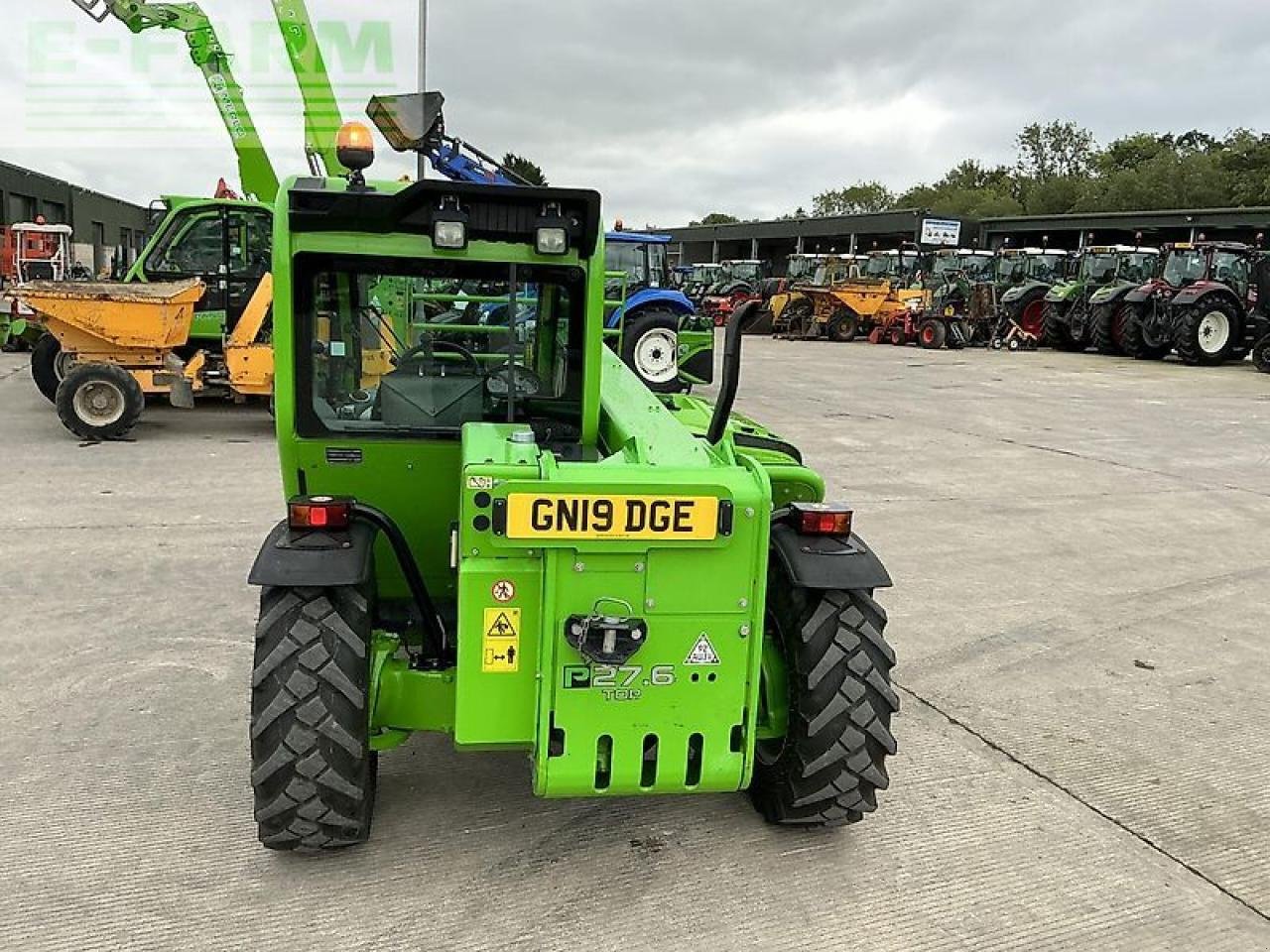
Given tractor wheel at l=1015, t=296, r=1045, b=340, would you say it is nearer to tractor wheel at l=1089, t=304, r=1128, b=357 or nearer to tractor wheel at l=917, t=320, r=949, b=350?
tractor wheel at l=1089, t=304, r=1128, b=357

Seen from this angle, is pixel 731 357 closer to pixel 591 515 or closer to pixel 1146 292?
pixel 591 515

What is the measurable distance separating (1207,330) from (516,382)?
2127 cm

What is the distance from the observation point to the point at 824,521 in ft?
10.5

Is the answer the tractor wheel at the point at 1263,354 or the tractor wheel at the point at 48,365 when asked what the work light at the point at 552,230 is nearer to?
the tractor wheel at the point at 48,365

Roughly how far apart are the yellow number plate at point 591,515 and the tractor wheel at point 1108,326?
23.2m

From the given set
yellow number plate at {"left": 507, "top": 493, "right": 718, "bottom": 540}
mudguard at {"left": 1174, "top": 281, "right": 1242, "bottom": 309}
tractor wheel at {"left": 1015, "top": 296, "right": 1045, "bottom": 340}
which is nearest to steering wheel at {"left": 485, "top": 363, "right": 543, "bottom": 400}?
yellow number plate at {"left": 507, "top": 493, "right": 718, "bottom": 540}

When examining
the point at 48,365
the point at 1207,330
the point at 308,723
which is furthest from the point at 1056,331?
the point at 308,723

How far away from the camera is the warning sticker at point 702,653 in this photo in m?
2.84

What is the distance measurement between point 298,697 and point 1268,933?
276 centimetres

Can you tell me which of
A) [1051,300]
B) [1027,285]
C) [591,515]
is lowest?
[591,515]

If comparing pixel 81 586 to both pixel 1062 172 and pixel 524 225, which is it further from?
pixel 1062 172

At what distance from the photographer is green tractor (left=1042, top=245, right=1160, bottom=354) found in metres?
23.4

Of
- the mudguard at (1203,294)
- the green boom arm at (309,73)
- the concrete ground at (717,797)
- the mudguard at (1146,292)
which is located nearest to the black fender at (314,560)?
the concrete ground at (717,797)

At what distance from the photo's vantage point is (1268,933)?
2.87 meters
